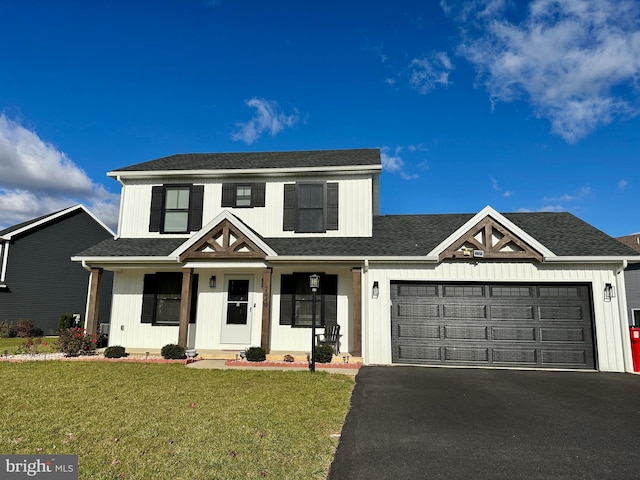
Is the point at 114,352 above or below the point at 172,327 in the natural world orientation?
below

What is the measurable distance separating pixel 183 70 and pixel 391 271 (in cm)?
1220

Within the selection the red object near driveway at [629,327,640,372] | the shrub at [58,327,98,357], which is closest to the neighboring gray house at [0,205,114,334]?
the shrub at [58,327,98,357]

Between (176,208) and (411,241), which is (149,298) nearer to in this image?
(176,208)

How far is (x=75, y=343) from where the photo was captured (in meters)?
10.1

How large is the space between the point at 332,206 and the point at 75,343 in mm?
8712

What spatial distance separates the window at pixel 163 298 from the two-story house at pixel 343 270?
4 centimetres

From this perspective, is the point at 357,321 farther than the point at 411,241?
No

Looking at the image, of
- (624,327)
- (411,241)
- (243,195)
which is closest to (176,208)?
(243,195)

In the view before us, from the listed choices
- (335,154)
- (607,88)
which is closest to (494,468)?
(335,154)

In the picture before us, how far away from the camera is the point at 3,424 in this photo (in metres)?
4.56

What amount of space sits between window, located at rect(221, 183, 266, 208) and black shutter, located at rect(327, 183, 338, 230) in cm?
231

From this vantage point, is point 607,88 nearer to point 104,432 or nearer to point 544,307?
point 544,307

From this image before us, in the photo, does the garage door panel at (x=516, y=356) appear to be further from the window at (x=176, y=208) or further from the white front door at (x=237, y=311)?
the window at (x=176, y=208)

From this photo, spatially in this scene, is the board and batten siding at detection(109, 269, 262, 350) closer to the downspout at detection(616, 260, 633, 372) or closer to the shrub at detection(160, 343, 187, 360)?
the shrub at detection(160, 343, 187, 360)
